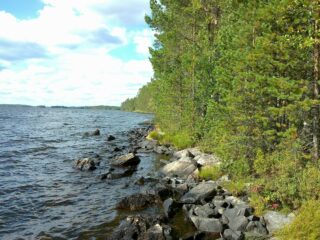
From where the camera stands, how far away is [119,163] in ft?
84.5

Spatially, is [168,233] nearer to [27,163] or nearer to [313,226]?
[313,226]

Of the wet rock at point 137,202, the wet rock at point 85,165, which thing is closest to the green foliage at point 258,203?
the wet rock at point 137,202

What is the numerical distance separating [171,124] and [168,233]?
22443 mm

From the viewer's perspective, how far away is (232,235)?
11.5 meters

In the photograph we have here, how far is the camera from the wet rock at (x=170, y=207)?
1447cm

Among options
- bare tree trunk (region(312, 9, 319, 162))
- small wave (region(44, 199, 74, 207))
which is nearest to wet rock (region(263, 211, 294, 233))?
bare tree trunk (region(312, 9, 319, 162))

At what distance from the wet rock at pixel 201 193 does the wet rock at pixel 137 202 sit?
1.50 m

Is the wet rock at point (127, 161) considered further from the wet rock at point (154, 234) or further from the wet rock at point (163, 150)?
the wet rock at point (154, 234)

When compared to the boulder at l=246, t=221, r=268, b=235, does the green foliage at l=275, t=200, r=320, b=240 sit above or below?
above

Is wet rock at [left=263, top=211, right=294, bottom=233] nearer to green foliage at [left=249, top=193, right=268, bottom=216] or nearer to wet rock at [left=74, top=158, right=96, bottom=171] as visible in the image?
green foliage at [left=249, top=193, right=268, bottom=216]

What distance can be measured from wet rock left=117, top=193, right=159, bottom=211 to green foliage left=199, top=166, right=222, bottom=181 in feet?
12.8

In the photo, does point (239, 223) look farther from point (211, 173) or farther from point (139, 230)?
point (211, 173)

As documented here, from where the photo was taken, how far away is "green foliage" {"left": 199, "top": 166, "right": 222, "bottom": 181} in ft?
61.4

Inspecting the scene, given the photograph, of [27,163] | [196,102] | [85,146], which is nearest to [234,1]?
[196,102]
